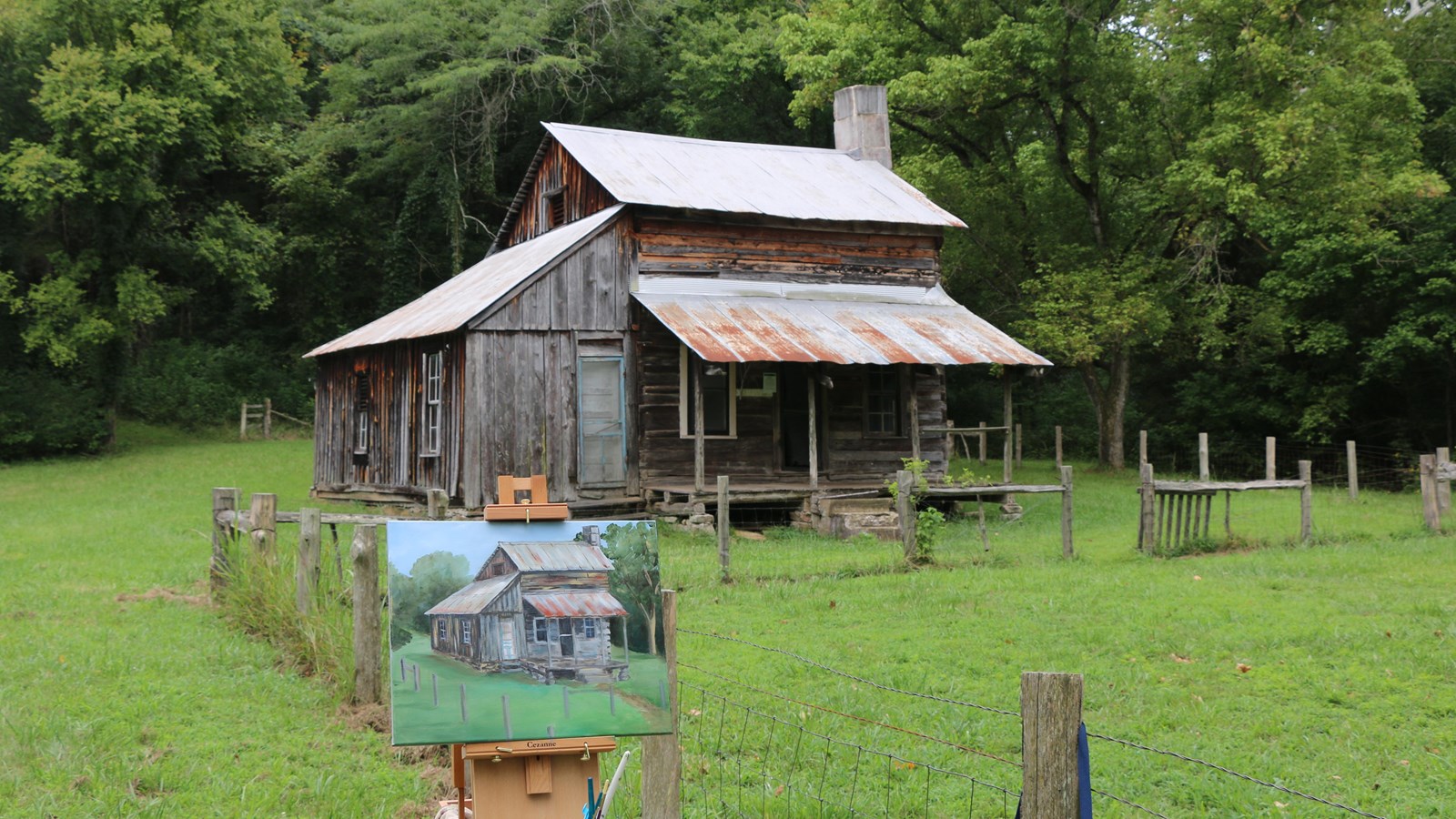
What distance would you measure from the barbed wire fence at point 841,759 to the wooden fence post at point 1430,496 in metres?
11.6

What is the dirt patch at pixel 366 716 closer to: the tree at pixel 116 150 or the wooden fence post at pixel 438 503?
the wooden fence post at pixel 438 503

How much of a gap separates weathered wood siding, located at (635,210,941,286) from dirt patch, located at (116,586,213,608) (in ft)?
30.9

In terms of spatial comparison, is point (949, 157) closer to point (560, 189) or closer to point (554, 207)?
point (554, 207)

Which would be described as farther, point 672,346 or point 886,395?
point 886,395

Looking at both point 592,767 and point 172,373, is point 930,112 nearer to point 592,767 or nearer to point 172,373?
point 172,373

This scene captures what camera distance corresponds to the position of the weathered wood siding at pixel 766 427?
788 inches

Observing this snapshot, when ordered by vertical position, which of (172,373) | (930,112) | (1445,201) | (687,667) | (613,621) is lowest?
(687,667)

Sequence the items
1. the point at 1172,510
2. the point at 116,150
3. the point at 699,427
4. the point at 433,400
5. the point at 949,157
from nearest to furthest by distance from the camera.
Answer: the point at 1172,510 → the point at 699,427 → the point at 433,400 → the point at 116,150 → the point at 949,157

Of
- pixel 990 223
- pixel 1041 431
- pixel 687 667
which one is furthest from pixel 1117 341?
pixel 687 667

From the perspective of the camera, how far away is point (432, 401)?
2020cm

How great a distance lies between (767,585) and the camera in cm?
1301

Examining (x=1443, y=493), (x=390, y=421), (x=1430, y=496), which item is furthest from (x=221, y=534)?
(x=1443, y=493)

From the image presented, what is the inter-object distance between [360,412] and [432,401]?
12.4ft

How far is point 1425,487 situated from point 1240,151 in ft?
37.6
